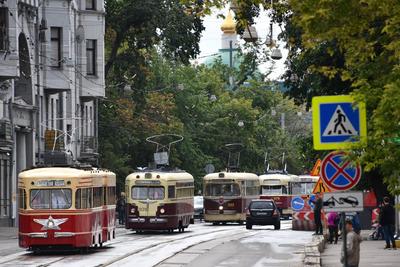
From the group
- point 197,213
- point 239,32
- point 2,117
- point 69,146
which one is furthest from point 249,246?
point 197,213

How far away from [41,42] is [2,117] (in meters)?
8.67

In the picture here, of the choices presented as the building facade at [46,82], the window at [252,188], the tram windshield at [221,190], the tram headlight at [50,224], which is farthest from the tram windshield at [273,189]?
the tram headlight at [50,224]

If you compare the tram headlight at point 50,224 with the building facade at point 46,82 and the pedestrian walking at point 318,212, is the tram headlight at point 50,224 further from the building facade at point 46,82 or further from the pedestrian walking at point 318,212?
Result: the building facade at point 46,82

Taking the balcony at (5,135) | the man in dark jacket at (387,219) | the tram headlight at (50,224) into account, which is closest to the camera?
the tram headlight at (50,224)

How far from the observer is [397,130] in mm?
18375

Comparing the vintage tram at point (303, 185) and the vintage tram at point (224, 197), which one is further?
the vintage tram at point (303, 185)

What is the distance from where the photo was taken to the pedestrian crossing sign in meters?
19.6

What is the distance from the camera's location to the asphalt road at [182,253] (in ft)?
115

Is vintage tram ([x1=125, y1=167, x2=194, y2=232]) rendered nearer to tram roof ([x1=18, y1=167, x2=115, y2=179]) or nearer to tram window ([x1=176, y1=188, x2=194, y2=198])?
tram window ([x1=176, y1=188, x2=194, y2=198])

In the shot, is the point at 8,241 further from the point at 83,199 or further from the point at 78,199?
the point at 78,199

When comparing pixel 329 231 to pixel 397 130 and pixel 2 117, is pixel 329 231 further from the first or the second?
pixel 397 130

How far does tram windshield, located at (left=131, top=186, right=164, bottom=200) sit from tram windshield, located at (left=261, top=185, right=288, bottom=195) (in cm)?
3057

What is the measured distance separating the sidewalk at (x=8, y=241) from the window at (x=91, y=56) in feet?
60.5

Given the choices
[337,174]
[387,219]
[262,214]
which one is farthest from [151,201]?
[337,174]
